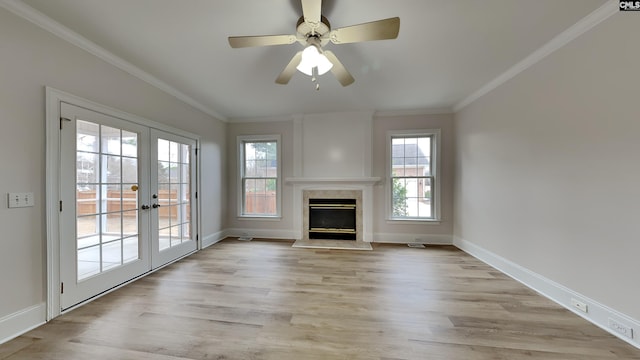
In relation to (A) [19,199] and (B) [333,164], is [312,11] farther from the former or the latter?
(B) [333,164]

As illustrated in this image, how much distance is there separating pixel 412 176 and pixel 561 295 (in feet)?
8.76

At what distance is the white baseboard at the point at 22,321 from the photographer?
1.74m

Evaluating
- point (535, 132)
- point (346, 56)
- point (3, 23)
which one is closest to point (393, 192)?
point (535, 132)

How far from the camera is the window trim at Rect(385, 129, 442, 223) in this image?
14.5 feet

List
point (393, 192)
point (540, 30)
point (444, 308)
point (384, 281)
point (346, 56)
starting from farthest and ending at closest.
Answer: point (393, 192), point (384, 281), point (346, 56), point (444, 308), point (540, 30)

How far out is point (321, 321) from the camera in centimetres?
201

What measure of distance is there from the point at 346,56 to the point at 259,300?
271 centimetres

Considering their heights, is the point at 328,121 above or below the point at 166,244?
above

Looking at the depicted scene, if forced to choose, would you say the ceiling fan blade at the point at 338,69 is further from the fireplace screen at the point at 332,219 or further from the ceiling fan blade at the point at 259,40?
the fireplace screen at the point at 332,219

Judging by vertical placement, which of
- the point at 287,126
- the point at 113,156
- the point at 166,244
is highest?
the point at 287,126

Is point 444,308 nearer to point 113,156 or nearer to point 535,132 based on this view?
point 535,132

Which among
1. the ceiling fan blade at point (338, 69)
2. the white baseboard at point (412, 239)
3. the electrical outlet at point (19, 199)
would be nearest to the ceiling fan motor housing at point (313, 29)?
the ceiling fan blade at point (338, 69)

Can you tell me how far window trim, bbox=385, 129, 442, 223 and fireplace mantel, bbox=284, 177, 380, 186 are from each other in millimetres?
346

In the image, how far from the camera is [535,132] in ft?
8.32
